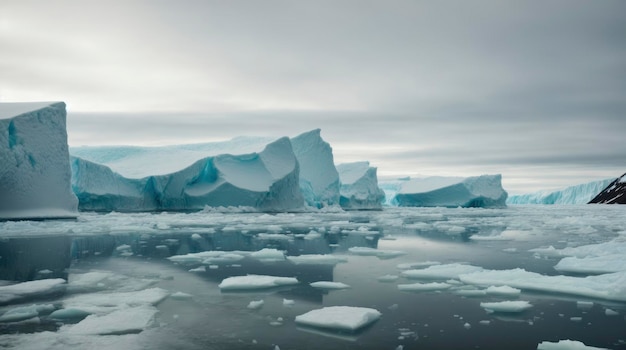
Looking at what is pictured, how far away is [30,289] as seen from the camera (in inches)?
215

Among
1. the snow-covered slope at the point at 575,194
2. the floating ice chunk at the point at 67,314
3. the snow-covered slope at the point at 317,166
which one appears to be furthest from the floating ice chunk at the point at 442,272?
the snow-covered slope at the point at 575,194

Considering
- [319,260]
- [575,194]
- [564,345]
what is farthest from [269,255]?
[575,194]

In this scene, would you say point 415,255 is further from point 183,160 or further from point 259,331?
point 183,160

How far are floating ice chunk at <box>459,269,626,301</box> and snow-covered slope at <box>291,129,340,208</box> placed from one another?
1009 inches

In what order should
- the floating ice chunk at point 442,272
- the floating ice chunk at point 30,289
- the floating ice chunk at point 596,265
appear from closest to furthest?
the floating ice chunk at point 30,289 < the floating ice chunk at point 442,272 < the floating ice chunk at point 596,265

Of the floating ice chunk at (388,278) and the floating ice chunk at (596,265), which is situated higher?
the floating ice chunk at (596,265)

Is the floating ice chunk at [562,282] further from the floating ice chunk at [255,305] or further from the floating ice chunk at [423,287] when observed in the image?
the floating ice chunk at [255,305]

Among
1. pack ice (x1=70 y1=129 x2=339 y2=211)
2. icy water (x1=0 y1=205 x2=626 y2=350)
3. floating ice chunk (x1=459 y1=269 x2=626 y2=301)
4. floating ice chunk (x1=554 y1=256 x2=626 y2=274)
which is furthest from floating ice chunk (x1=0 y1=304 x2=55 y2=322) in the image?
pack ice (x1=70 y1=129 x2=339 y2=211)

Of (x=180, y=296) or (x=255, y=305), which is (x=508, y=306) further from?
(x=180, y=296)

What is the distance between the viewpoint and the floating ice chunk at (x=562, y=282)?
5.16 metres

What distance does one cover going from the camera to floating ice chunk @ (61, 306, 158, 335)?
3.83m

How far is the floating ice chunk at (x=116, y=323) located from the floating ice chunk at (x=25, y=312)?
0.57 metres

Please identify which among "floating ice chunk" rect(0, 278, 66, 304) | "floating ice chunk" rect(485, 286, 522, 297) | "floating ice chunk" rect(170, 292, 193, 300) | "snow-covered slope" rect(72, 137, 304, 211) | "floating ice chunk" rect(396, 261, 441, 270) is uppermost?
"snow-covered slope" rect(72, 137, 304, 211)

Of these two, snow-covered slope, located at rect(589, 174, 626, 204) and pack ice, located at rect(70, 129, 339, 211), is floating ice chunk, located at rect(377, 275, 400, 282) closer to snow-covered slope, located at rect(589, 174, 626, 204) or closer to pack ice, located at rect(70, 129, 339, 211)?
pack ice, located at rect(70, 129, 339, 211)
